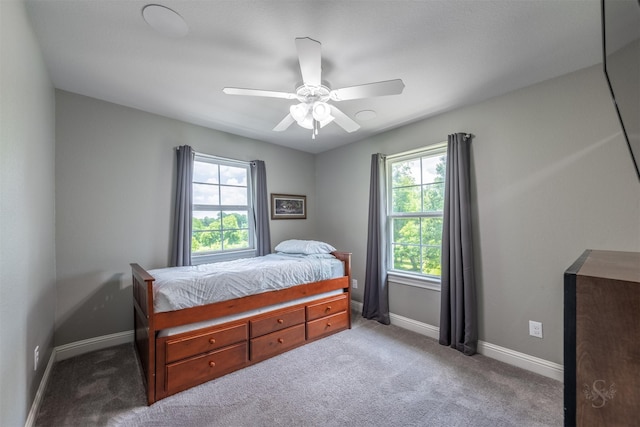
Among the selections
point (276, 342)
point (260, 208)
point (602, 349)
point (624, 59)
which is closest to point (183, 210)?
point (260, 208)

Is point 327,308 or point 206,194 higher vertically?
point 206,194

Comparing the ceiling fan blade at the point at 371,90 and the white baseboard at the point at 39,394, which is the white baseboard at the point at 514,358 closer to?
the ceiling fan blade at the point at 371,90

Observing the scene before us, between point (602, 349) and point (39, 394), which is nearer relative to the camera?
point (602, 349)

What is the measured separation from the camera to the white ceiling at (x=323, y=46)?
4.76ft

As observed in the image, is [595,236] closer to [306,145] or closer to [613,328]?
[613,328]

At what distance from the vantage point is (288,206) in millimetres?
4023

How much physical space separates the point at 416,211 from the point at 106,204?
321 cm

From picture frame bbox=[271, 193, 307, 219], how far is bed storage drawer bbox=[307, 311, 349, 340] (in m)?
1.65

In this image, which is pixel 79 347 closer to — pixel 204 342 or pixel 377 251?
pixel 204 342

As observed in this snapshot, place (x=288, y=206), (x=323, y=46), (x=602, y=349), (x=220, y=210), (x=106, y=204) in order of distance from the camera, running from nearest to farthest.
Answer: (x=602, y=349) < (x=323, y=46) < (x=106, y=204) < (x=220, y=210) < (x=288, y=206)

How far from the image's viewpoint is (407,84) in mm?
2219

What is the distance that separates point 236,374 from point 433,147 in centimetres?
287

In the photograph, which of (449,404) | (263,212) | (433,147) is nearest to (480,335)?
(449,404)

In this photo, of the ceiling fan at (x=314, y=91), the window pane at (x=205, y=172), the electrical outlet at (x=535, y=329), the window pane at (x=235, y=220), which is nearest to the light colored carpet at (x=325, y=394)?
the electrical outlet at (x=535, y=329)
